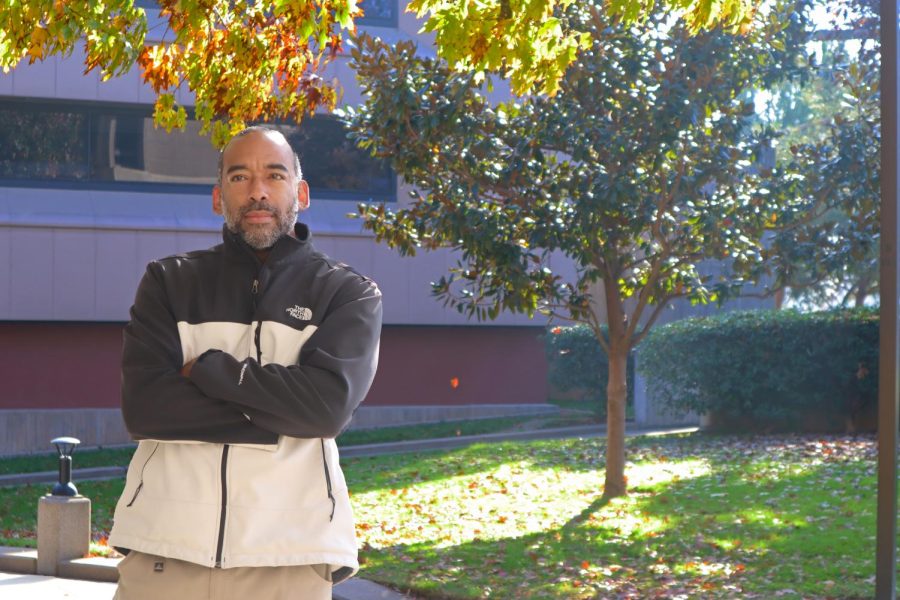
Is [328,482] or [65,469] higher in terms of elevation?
[328,482]

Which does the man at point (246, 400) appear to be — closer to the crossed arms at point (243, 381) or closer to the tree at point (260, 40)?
the crossed arms at point (243, 381)

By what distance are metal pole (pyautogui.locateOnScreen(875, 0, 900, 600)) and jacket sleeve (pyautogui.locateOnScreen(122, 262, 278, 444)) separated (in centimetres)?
378

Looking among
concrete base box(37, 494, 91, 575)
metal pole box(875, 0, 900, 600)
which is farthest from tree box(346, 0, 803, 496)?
metal pole box(875, 0, 900, 600)

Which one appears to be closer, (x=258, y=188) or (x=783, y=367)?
(x=258, y=188)

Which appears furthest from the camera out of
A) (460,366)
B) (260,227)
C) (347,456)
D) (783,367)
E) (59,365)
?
(460,366)

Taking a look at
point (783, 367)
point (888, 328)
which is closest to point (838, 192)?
point (783, 367)

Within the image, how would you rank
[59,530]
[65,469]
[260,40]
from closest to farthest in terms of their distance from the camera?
[260,40], [59,530], [65,469]

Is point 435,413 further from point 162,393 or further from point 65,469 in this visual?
point 162,393

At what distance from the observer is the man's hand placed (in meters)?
3.25

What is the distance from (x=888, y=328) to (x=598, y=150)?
5.34 meters

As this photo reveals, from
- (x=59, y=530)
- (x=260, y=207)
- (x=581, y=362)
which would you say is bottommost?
(x=59, y=530)

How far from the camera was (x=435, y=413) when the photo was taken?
22359 mm

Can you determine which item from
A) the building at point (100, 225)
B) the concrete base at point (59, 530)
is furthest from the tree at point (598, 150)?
the building at point (100, 225)

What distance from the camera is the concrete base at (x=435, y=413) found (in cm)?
2195
